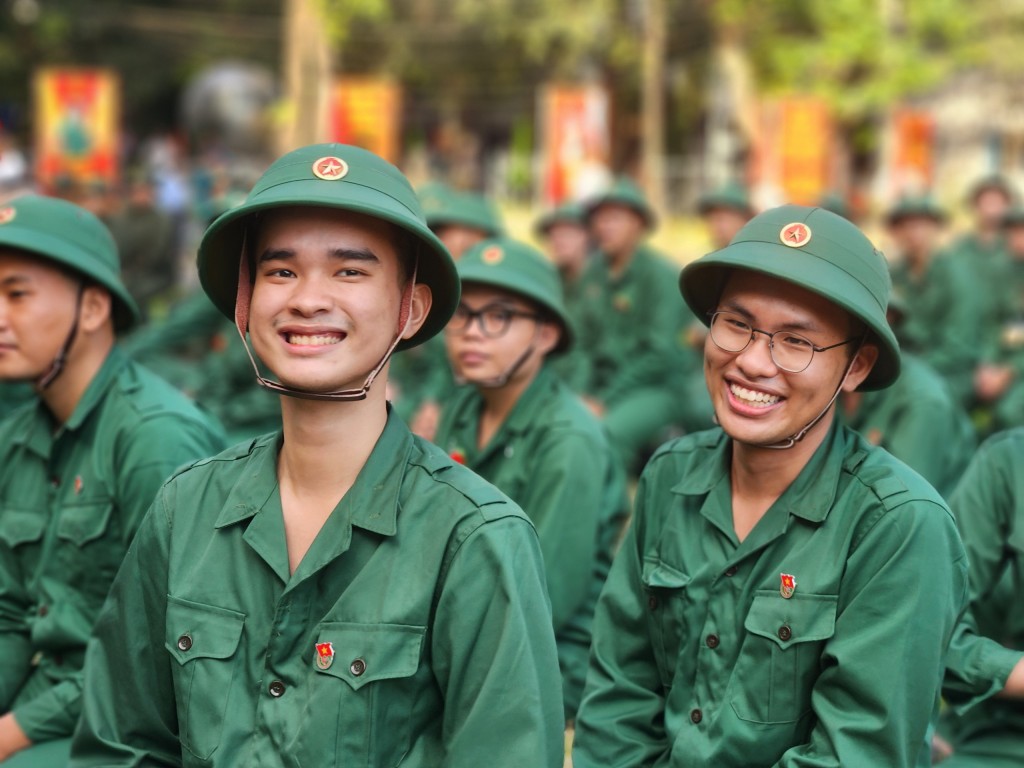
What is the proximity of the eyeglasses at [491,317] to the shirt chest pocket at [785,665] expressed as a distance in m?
2.21

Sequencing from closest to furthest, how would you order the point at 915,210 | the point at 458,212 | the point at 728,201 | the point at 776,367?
the point at 776,367, the point at 458,212, the point at 728,201, the point at 915,210

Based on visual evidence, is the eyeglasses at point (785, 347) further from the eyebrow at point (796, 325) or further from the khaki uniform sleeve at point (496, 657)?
the khaki uniform sleeve at point (496, 657)

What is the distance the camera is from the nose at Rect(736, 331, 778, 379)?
9.90ft

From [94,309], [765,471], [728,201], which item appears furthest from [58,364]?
[728,201]

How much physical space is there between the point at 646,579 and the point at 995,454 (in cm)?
125

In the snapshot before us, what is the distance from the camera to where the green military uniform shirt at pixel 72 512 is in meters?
3.69

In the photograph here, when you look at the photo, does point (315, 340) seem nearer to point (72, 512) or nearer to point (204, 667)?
point (204, 667)

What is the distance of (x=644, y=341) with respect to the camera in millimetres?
8680

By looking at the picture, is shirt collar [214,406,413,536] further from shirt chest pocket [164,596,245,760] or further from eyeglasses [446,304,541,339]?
eyeglasses [446,304,541,339]

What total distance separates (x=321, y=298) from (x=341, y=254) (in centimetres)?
10

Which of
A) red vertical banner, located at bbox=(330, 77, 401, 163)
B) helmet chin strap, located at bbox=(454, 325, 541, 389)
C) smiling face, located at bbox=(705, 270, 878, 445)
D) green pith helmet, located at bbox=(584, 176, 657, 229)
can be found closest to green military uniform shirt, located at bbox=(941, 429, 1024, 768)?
smiling face, located at bbox=(705, 270, 878, 445)

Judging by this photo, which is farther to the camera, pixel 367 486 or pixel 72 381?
pixel 72 381

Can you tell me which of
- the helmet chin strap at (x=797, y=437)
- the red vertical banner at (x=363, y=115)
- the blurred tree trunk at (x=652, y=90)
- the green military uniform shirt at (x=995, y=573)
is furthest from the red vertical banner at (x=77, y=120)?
the helmet chin strap at (x=797, y=437)

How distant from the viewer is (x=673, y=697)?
3.10 m
